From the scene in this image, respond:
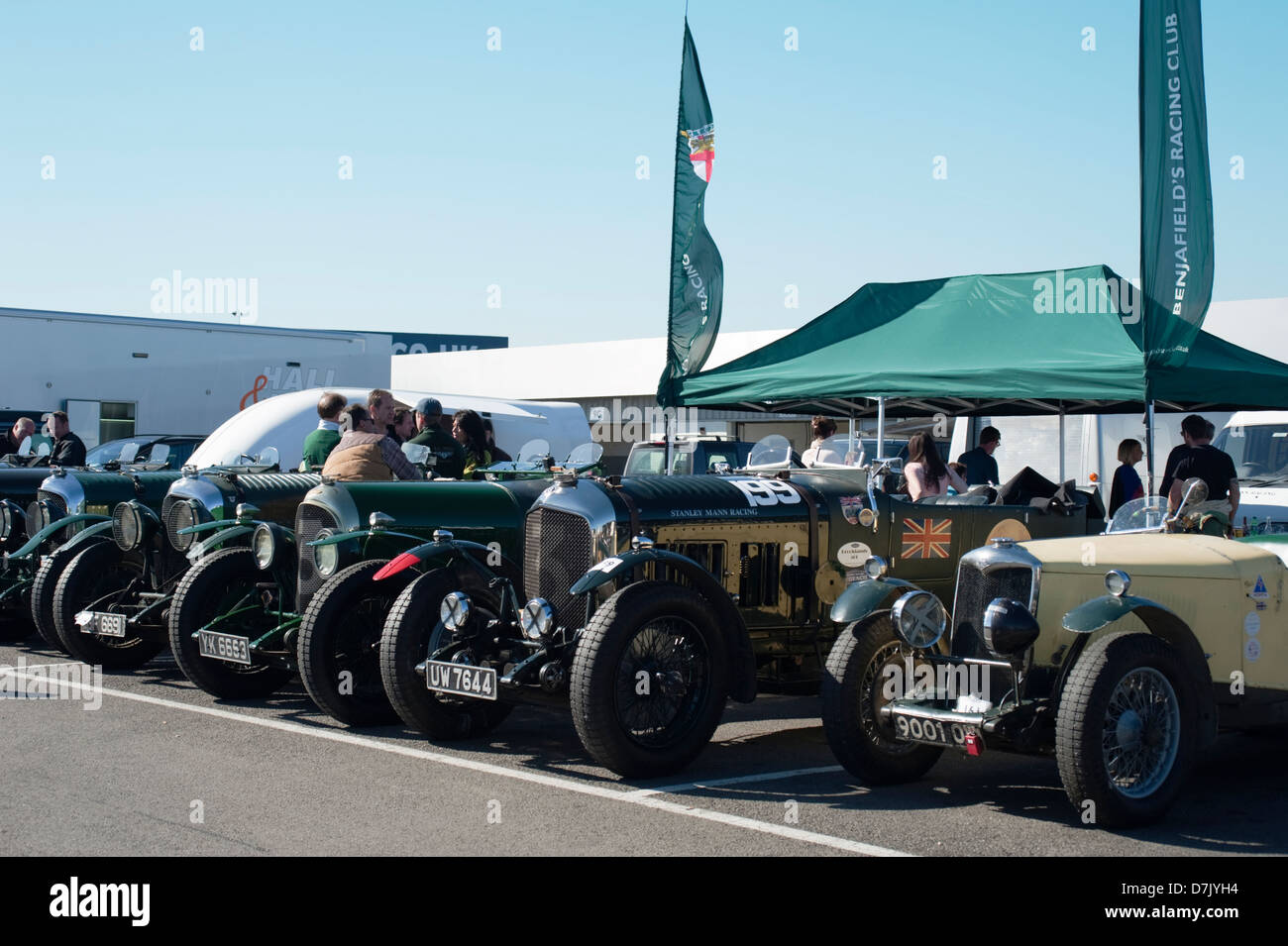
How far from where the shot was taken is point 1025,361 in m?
10.2

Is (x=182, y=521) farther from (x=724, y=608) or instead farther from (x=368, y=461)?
(x=724, y=608)

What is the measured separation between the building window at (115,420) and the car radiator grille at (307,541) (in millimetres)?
17374

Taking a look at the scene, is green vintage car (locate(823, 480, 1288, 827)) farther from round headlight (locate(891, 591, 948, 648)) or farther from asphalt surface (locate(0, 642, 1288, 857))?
asphalt surface (locate(0, 642, 1288, 857))

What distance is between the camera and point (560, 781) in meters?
5.77

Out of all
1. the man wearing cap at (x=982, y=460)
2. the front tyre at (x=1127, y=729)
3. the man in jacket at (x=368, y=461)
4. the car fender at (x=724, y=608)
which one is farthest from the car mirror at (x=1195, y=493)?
the man wearing cap at (x=982, y=460)

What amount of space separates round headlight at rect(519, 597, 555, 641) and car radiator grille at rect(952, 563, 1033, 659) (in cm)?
180

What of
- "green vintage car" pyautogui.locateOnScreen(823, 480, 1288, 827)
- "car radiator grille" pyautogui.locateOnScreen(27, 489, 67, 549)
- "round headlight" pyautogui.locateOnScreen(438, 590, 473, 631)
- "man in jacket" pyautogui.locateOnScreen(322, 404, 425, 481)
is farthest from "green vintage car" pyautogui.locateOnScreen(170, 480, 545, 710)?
"car radiator grille" pyautogui.locateOnScreen(27, 489, 67, 549)

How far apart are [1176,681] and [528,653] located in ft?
9.67

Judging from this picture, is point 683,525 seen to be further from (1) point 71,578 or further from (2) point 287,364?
(2) point 287,364

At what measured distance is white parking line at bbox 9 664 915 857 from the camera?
479 centimetres

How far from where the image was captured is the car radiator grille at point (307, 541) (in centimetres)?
755

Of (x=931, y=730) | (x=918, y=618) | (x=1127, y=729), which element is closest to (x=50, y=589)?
(x=918, y=618)

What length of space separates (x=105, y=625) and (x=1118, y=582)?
6.09 m

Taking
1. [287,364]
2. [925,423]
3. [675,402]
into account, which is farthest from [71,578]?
[925,423]
